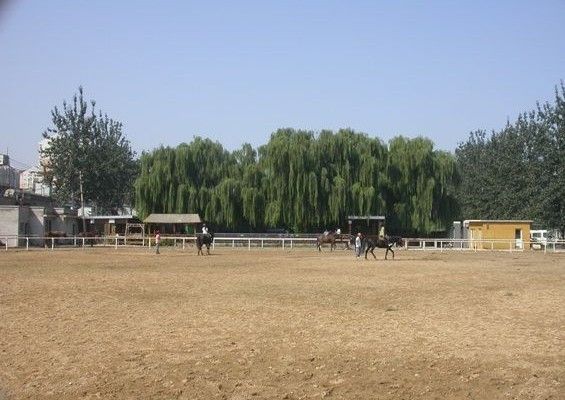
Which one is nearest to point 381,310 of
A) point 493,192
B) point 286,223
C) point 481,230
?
point 481,230

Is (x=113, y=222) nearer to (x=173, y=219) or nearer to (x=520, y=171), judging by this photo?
(x=173, y=219)

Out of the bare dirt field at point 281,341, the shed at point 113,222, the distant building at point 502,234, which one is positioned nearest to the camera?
the bare dirt field at point 281,341

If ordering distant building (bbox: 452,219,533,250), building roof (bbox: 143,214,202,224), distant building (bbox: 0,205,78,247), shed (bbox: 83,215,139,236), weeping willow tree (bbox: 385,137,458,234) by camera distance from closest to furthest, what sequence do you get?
distant building (bbox: 452,219,533,250), distant building (bbox: 0,205,78,247), weeping willow tree (bbox: 385,137,458,234), building roof (bbox: 143,214,202,224), shed (bbox: 83,215,139,236)

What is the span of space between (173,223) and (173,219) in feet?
1.66

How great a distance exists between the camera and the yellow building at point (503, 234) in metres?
46.7

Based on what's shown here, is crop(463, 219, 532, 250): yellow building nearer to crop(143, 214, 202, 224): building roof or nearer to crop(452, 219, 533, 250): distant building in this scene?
crop(452, 219, 533, 250): distant building

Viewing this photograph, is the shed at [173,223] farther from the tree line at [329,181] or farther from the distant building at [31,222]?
the distant building at [31,222]

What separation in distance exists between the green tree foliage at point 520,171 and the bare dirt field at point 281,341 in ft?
111

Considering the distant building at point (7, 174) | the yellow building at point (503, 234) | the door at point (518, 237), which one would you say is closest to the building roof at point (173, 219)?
the yellow building at point (503, 234)

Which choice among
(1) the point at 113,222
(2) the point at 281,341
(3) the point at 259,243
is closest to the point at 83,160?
(1) the point at 113,222

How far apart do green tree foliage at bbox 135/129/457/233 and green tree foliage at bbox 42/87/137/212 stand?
52.2ft

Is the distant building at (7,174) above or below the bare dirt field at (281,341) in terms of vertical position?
above

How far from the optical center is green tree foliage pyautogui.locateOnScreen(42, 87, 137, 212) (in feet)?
230

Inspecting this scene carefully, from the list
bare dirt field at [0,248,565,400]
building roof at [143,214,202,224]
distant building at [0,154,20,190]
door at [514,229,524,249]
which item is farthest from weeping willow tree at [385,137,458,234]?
distant building at [0,154,20,190]
